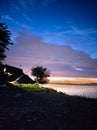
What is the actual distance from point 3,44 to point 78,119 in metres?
25.5

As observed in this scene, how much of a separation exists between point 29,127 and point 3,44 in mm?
25900

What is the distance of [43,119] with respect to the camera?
8102mm

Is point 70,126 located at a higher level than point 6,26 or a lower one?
lower

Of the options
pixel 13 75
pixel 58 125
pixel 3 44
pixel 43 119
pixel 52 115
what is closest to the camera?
pixel 58 125

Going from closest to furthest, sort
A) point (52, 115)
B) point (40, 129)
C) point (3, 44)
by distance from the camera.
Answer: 1. point (40, 129)
2. point (52, 115)
3. point (3, 44)

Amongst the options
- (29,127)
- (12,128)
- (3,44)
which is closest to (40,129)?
(29,127)

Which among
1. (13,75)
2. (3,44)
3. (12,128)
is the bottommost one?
(12,128)

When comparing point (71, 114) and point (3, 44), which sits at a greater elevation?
point (3, 44)

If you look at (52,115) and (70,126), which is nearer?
(70,126)

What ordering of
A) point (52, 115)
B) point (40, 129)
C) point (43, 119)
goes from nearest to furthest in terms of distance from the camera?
point (40, 129), point (43, 119), point (52, 115)

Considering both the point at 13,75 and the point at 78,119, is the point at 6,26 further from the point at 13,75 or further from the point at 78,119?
the point at 78,119

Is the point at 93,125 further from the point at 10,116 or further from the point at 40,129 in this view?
the point at 10,116

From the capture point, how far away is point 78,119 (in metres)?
8.27

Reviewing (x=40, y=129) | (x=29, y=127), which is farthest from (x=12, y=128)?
(x=40, y=129)
